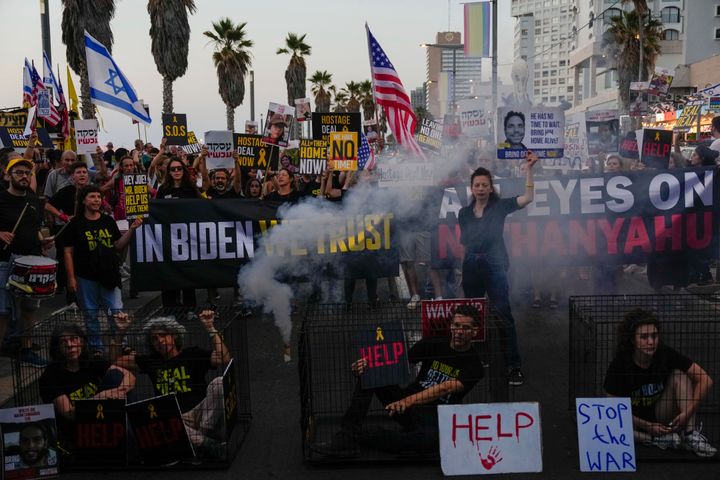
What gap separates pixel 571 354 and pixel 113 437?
3189 millimetres

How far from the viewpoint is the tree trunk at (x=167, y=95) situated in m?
29.6

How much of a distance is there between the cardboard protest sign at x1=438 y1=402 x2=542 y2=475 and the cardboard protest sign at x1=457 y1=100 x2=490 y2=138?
10.2 meters

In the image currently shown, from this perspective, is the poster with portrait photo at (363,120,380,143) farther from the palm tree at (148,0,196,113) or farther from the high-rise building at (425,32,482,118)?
the palm tree at (148,0,196,113)

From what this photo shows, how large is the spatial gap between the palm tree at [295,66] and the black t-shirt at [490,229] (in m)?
45.0

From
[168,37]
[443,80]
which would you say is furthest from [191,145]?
[443,80]

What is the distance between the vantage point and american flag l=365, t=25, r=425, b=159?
923cm

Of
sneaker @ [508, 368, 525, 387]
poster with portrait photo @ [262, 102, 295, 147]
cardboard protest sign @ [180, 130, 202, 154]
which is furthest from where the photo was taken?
cardboard protest sign @ [180, 130, 202, 154]

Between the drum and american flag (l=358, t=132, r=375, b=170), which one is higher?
american flag (l=358, t=132, r=375, b=170)

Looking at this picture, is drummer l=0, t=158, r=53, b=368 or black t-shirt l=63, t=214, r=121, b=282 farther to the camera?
drummer l=0, t=158, r=53, b=368

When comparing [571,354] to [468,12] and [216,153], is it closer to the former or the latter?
[216,153]

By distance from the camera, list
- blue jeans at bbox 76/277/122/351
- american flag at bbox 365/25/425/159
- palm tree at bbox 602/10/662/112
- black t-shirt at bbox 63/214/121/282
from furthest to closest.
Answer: palm tree at bbox 602/10/662/112, american flag at bbox 365/25/425/159, blue jeans at bbox 76/277/122/351, black t-shirt at bbox 63/214/121/282

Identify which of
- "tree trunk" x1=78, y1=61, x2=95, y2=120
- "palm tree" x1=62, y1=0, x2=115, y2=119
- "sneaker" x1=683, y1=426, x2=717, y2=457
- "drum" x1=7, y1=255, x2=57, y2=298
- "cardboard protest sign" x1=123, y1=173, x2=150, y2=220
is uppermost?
"palm tree" x1=62, y1=0, x2=115, y2=119

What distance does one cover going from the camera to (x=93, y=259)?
6.38 meters

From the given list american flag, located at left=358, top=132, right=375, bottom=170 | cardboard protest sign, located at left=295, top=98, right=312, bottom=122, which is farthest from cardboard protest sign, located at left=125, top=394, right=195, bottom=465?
cardboard protest sign, located at left=295, top=98, right=312, bottom=122
